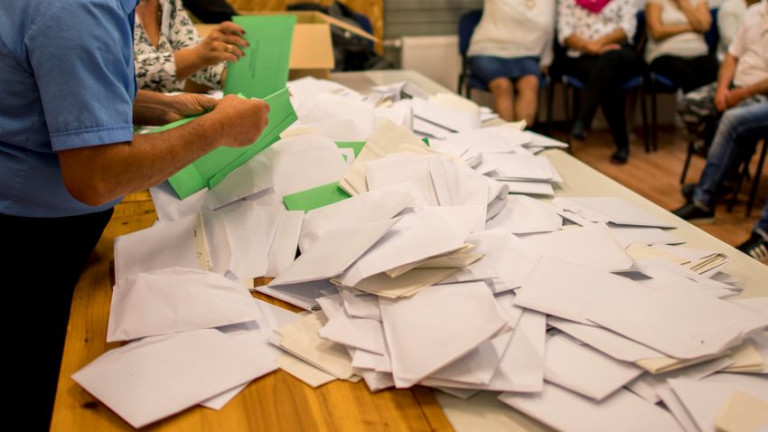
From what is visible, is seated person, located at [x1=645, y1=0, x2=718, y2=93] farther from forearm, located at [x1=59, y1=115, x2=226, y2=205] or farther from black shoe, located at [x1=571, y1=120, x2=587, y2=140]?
forearm, located at [x1=59, y1=115, x2=226, y2=205]

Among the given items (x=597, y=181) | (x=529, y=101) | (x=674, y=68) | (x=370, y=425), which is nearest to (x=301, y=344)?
(x=370, y=425)

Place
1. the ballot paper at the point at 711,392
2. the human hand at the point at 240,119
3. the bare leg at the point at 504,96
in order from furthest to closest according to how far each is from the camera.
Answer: the bare leg at the point at 504,96
the human hand at the point at 240,119
the ballot paper at the point at 711,392

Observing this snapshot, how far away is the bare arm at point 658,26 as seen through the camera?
4039mm

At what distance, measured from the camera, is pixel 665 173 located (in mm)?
3881

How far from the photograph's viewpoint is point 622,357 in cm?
86

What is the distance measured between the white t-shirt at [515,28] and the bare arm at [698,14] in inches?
35.0

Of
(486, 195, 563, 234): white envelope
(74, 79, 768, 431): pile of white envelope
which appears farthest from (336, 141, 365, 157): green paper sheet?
(486, 195, 563, 234): white envelope

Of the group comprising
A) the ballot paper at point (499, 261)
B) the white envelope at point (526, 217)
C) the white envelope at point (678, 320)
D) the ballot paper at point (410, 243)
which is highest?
the ballot paper at point (410, 243)

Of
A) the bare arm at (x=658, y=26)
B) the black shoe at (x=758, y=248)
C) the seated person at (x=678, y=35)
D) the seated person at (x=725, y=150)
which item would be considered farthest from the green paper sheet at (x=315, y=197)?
the bare arm at (x=658, y=26)

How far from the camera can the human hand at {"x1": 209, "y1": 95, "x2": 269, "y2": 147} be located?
1.12 meters

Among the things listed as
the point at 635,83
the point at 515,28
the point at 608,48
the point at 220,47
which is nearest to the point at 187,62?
the point at 220,47

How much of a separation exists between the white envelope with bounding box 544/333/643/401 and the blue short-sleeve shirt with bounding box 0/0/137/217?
0.72 meters

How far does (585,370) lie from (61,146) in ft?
2.68

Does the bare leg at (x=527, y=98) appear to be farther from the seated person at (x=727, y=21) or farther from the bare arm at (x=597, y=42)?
the seated person at (x=727, y=21)
